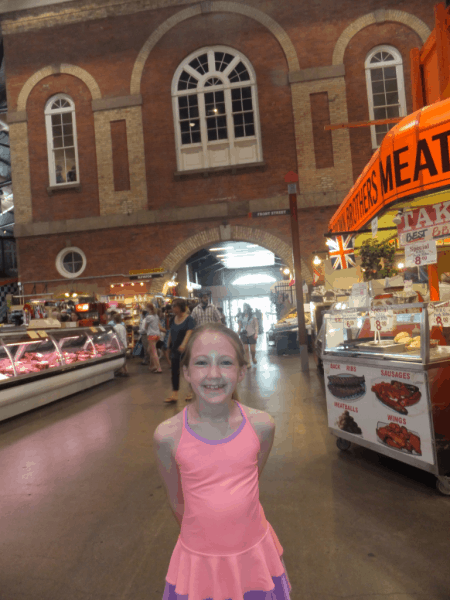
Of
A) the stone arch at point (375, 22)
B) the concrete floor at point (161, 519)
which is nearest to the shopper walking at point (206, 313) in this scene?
the concrete floor at point (161, 519)

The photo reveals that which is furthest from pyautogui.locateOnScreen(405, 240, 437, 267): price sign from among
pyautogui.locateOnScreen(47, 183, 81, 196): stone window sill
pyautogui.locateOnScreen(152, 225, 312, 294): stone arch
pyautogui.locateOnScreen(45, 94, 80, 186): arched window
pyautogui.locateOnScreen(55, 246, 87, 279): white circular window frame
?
pyautogui.locateOnScreen(45, 94, 80, 186): arched window

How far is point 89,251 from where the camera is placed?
17.1 m

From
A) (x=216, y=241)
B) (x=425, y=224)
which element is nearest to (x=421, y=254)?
(x=425, y=224)

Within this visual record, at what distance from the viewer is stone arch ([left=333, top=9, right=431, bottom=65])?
15.9 m

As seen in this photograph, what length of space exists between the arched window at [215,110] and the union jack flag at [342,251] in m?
8.75

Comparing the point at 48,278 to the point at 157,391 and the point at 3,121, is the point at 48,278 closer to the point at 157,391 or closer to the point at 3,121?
the point at 3,121

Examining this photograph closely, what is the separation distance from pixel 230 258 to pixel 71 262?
12.0m

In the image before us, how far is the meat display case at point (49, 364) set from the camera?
21.9 feet

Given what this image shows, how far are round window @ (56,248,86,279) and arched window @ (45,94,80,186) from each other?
266 centimetres

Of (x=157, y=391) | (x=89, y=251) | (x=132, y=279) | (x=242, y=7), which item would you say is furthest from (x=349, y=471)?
(x=242, y=7)

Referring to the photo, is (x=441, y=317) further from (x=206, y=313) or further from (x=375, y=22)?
(x=375, y=22)

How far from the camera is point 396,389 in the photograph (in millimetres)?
3834

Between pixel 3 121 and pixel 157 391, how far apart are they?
55.1 ft

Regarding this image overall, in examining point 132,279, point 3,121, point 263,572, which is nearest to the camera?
point 263,572
